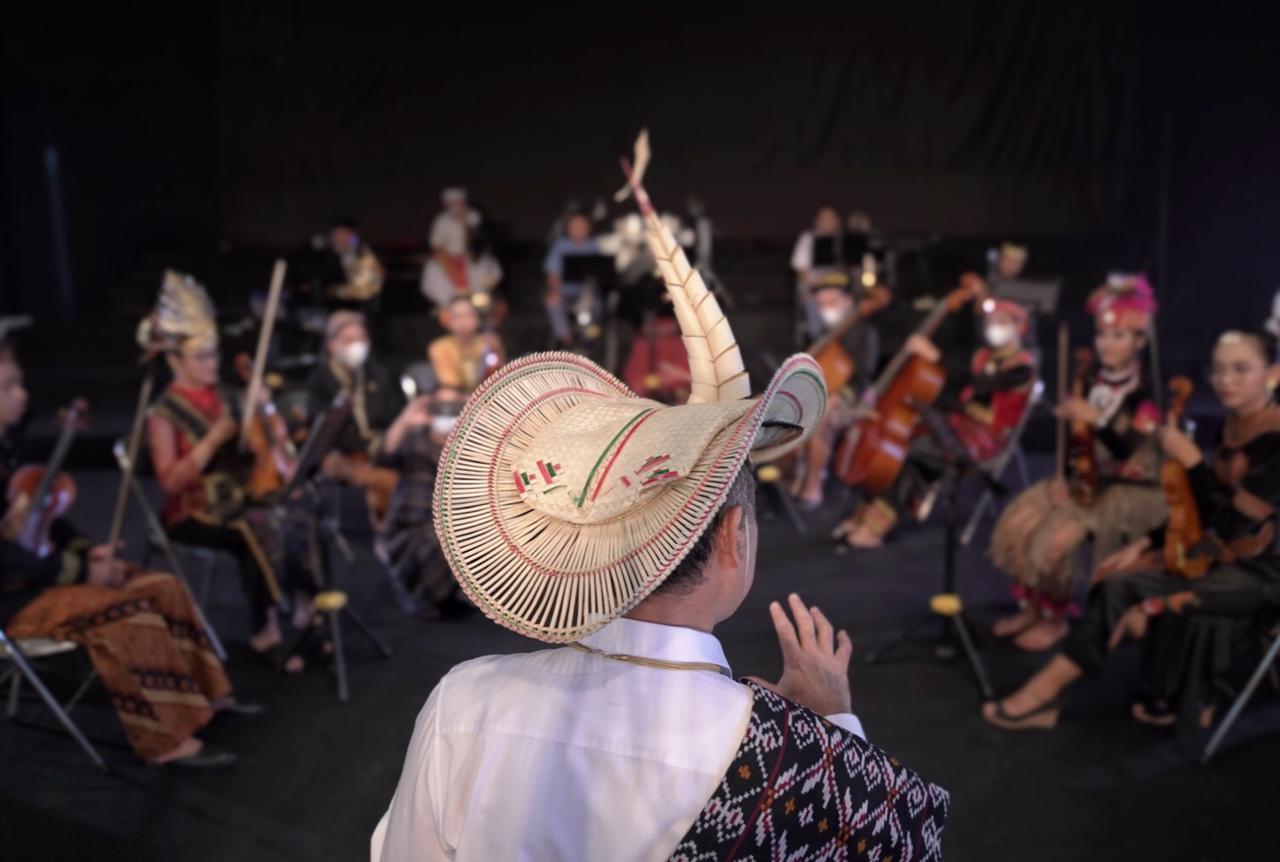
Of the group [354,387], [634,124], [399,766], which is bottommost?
[399,766]

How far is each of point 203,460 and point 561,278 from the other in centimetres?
460

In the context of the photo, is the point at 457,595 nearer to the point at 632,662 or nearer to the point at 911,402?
the point at 911,402

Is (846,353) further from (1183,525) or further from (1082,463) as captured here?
(1183,525)

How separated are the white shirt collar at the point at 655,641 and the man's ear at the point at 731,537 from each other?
98mm

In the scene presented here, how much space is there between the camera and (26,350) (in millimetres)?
9695

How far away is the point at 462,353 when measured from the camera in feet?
17.5

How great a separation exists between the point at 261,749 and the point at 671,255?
109 inches

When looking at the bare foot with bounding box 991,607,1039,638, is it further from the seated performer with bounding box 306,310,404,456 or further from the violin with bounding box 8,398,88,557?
the violin with bounding box 8,398,88,557

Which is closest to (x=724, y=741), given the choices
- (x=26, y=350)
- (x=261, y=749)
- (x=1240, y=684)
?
(x=261, y=749)

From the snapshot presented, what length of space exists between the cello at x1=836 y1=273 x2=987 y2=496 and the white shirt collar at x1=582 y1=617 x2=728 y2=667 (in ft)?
14.6

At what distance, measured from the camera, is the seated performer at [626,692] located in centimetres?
125

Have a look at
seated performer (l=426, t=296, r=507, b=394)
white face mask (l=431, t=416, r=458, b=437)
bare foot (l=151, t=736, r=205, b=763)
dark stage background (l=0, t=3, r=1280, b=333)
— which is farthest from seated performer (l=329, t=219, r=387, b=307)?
bare foot (l=151, t=736, r=205, b=763)

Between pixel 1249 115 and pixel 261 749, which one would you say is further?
pixel 1249 115

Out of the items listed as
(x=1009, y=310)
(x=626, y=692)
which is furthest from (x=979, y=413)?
(x=626, y=692)
